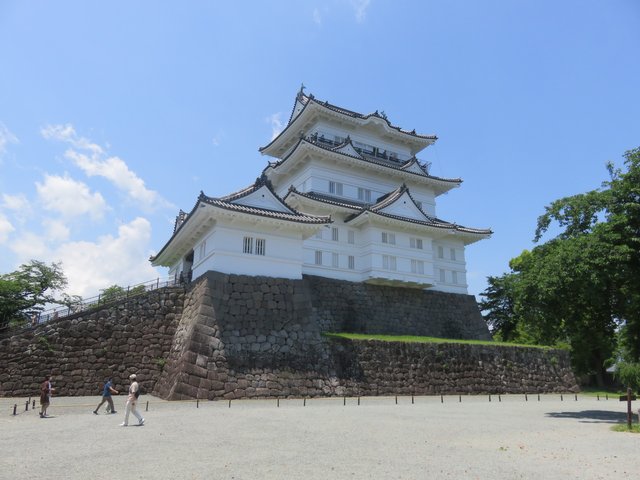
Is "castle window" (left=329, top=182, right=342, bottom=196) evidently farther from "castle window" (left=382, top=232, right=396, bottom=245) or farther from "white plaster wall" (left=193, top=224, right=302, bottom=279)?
"white plaster wall" (left=193, top=224, right=302, bottom=279)

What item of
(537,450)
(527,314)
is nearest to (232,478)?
(537,450)

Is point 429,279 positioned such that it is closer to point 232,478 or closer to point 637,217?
point 637,217

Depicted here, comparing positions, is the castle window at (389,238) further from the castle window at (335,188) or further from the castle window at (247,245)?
the castle window at (247,245)

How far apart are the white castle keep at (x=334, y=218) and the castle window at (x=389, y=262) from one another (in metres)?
0.07

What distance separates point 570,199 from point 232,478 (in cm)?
1778

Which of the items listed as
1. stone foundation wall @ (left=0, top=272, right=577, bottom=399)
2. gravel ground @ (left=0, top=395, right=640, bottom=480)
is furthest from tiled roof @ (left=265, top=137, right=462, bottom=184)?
gravel ground @ (left=0, top=395, right=640, bottom=480)

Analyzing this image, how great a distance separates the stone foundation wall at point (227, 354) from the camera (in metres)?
19.3

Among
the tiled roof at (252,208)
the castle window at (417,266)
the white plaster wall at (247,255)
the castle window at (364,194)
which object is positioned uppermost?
the castle window at (364,194)

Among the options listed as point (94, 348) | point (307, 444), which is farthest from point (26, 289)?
point (307, 444)

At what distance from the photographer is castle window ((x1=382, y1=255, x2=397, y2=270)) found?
30878 mm

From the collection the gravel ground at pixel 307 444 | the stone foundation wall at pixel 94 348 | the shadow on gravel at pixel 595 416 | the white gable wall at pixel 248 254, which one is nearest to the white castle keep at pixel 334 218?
the white gable wall at pixel 248 254

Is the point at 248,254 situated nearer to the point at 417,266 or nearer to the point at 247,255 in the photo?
the point at 247,255

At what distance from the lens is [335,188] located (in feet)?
109

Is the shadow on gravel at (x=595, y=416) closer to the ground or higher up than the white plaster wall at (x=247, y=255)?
closer to the ground
